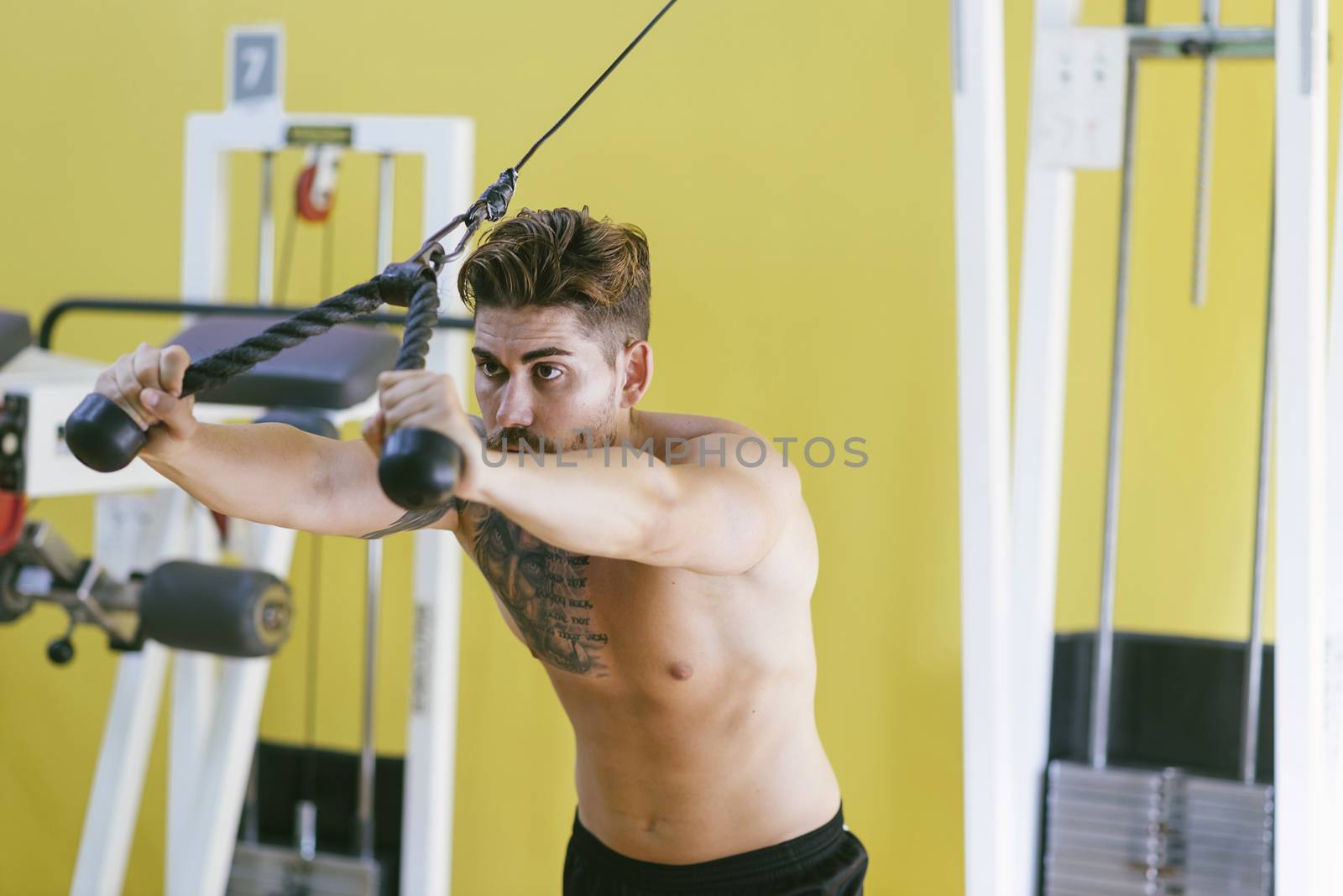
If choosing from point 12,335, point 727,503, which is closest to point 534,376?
point 727,503

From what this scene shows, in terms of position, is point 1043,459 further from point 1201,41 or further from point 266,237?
point 266,237

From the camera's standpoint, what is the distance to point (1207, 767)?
2.66 meters

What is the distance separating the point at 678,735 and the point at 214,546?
1.41 metres

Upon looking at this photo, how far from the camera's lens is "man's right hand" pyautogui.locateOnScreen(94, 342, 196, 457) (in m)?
1.09

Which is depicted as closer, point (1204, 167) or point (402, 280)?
point (402, 280)

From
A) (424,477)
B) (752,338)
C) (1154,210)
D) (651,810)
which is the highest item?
(1154,210)

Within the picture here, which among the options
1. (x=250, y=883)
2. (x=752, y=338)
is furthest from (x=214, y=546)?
(x=752, y=338)

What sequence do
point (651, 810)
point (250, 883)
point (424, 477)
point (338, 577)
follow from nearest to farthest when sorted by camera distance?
1. point (424, 477)
2. point (651, 810)
3. point (250, 883)
4. point (338, 577)

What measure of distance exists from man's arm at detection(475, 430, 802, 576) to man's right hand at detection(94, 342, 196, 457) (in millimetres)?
268

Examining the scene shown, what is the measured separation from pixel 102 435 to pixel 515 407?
1.04ft

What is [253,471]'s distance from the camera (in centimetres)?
123

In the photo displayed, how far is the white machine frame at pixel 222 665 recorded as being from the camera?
2.53 metres

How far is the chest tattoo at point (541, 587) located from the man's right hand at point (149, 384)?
0.40 meters

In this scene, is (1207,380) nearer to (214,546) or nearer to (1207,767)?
(1207,767)
